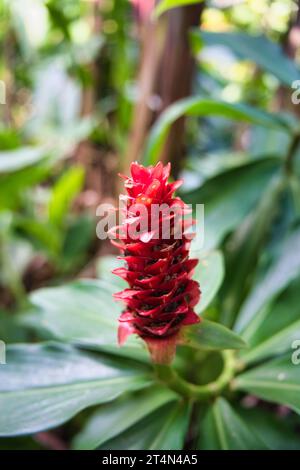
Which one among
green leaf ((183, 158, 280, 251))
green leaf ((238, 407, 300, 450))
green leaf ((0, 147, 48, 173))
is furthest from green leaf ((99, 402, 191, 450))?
green leaf ((0, 147, 48, 173))

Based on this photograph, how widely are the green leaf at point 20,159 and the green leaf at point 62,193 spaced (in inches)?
6.9

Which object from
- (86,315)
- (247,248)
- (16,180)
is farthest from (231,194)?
(16,180)

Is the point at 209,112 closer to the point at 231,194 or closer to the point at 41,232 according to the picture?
the point at 231,194

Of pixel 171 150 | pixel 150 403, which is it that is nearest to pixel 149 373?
pixel 150 403

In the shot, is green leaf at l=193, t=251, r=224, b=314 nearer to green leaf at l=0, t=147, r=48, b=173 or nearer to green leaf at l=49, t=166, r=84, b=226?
green leaf at l=0, t=147, r=48, b=173

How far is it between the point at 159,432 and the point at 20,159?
0.57 m

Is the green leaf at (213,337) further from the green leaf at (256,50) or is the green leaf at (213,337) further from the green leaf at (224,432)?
the green leaf at (256,50)

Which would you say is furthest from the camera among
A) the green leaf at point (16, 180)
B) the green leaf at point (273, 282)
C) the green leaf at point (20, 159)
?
the green leaf at point (16, 180)

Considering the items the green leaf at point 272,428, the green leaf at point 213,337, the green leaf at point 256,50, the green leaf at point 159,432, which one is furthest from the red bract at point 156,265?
the green leaf at point 256,50

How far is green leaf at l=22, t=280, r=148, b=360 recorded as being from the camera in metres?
0.61

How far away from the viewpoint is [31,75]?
1.64 meters

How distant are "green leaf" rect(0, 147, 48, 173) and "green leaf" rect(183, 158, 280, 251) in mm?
320

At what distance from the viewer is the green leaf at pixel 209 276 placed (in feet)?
1.74
